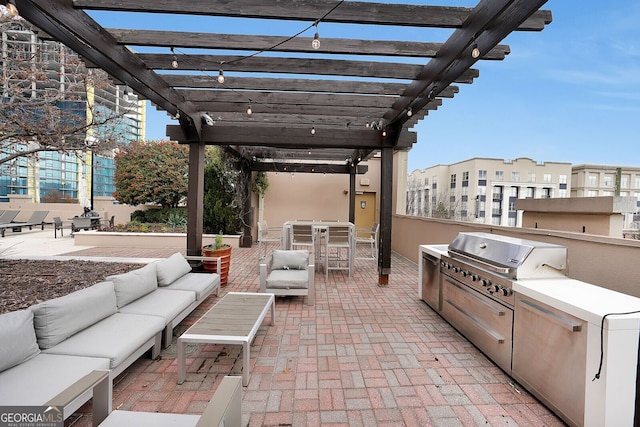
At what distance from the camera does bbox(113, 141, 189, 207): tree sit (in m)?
11.1

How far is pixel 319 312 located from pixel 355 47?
10.3 ft

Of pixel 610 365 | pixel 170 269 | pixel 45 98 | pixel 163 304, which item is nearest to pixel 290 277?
pixel 170 269

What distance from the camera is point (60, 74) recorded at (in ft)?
15.3

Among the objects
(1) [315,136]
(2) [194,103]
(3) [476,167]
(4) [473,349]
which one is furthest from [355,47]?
(3) [476,167]

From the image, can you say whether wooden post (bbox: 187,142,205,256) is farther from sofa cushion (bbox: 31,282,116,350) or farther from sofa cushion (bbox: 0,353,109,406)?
sofa cushion (bbox: 0,353,109,406)

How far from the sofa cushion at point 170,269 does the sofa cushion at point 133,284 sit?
12cm

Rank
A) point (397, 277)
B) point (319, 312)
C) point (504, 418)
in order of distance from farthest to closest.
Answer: point (397, 277)
point (319, 312)
point (504, 418)

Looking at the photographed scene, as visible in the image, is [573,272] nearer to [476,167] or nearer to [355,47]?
[355,47]

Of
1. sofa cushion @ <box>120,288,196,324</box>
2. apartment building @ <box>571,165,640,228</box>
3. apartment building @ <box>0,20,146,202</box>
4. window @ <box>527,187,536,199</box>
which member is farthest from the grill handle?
window @ <box>527,187,536,199</box>

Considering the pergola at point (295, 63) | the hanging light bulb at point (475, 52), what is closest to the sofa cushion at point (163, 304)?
the pergola at point (295, 63)

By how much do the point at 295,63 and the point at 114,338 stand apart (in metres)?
3.12

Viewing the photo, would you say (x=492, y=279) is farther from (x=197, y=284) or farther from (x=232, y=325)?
(x=197, y=284)

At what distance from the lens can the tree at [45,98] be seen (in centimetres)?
407

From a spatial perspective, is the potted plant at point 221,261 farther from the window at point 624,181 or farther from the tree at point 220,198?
the window at point 624,181
